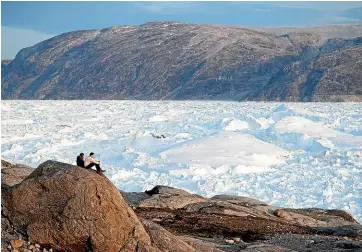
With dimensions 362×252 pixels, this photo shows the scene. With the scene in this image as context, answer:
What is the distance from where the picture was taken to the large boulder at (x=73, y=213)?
25.2 feet

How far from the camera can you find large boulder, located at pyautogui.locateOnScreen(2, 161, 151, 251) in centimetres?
770

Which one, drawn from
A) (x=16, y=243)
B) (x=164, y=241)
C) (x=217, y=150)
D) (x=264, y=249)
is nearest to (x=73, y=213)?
(x=16, y=243)

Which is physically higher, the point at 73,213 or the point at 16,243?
the point at 73,213

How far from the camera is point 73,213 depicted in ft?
25.4

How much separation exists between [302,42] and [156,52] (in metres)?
35.7


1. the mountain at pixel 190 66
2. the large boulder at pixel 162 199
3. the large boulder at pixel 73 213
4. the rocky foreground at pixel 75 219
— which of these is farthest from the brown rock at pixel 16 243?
the mountain at pixel 190 66

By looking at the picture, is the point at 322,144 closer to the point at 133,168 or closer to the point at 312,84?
the point at 133,168

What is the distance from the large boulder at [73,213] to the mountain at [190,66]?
83.1 meters

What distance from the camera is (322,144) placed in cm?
3144

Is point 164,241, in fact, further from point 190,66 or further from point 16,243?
point 190,66

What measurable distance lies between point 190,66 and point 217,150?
314ft

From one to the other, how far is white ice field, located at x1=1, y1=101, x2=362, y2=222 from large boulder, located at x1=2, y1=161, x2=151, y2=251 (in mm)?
14248

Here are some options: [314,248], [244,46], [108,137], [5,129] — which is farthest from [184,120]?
[244,46]

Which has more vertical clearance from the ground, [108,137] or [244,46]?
[244,46]
